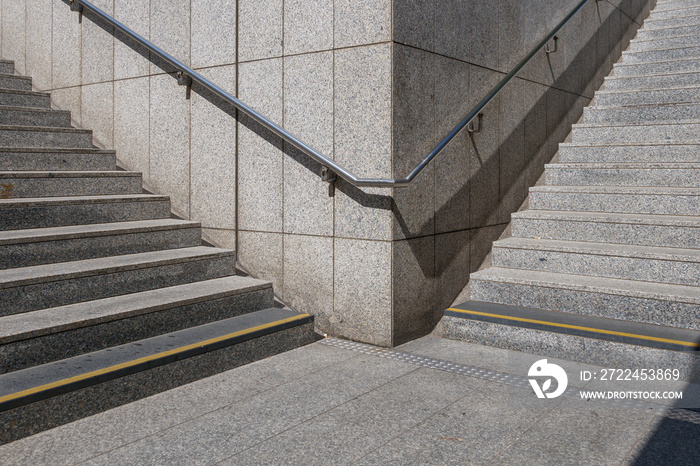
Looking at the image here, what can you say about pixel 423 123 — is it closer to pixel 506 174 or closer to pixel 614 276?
pixel 506 174

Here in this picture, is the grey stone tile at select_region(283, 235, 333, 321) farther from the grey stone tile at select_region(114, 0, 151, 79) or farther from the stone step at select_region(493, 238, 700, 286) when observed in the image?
the grey stone tile at select_region(114, 0, 151, 79)

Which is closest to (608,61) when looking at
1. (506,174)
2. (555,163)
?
(555,163)

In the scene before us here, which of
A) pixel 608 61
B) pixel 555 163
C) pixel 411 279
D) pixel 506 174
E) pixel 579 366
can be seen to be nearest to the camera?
pixel 579 366

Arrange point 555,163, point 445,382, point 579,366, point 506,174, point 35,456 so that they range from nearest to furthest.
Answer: point 35,456
point 445,382
point 579,366
point 506,174
point 555,163

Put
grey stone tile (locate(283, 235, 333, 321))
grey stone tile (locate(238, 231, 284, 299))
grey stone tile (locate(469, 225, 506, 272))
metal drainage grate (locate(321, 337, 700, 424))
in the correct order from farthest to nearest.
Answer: grey stone tile (locate(469, 225, 506, 272)) < grey stone tile (locate(238, 231, 284, 299)) < grey stone tile (locate(283, 235, 333, 321)) < metal drainage grate (locate(321, 337, 700, 424))

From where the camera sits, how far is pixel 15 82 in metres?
7.57

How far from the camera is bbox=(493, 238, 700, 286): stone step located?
4.92 m

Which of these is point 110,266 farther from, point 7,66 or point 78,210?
point 7,66

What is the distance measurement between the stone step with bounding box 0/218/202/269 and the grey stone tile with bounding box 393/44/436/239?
7.04 feet

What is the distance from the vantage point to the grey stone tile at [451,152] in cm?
530

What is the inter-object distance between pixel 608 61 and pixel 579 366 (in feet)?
19.3

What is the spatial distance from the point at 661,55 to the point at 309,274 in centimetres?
617

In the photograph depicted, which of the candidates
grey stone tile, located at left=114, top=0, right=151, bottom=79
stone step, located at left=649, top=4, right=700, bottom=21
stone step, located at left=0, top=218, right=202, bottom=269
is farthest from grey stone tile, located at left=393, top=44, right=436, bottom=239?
stone step, located at left=649, top=4, right=700, bottom=21

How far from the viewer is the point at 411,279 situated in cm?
504
